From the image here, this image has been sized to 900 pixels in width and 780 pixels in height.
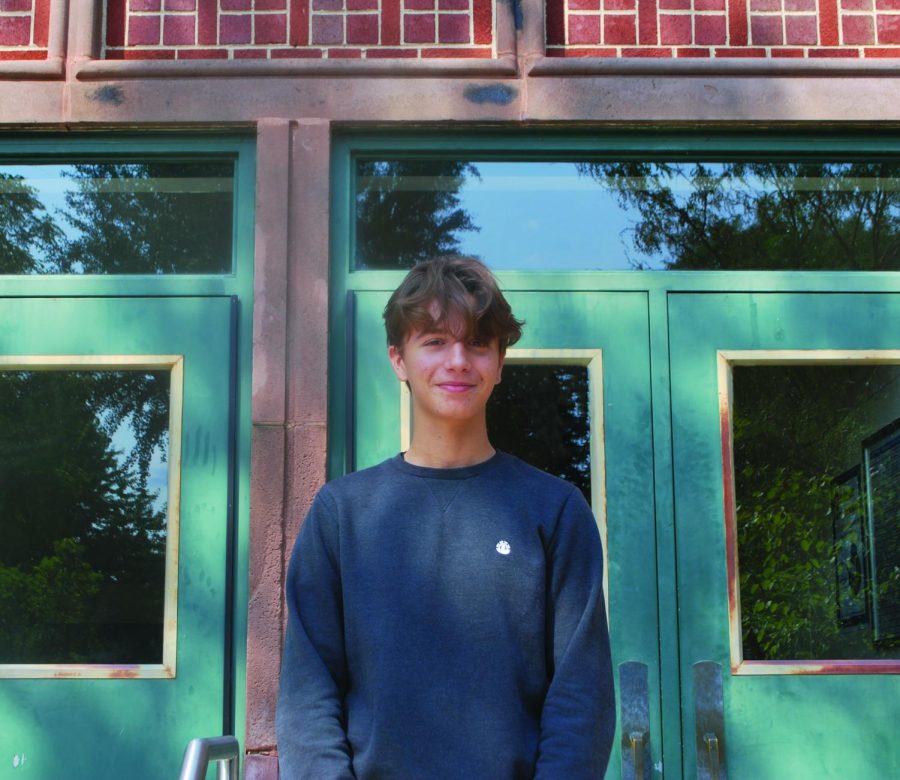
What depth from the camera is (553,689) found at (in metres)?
2.27

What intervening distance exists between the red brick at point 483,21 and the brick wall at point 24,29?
159cm

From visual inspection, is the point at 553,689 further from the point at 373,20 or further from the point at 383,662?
the point at 373,20

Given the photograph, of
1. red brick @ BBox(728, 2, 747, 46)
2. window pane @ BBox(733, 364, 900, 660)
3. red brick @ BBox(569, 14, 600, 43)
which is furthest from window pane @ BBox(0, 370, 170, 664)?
red brick @ BBox(728, 2, 747, 46)

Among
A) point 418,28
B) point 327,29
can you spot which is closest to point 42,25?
point 327,29

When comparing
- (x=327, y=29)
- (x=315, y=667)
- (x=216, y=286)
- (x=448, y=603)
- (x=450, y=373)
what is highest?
(x=327, y=29)

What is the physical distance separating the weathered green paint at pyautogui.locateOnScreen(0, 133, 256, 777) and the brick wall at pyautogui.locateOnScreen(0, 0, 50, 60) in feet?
1.00

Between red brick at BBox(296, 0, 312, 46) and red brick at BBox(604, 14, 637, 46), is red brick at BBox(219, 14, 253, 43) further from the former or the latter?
red brick at BBox(604, 14, 637, 46)

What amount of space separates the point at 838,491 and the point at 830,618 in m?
0.45

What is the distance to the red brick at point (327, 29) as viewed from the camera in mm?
4363

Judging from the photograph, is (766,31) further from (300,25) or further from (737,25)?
(300,25)

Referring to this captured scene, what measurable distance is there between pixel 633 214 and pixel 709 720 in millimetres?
1850

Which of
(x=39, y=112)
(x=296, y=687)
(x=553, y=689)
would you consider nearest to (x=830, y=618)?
(x=553, y=689)

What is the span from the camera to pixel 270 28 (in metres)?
4.38

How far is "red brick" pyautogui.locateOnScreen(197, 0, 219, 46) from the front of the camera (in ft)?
14.4
